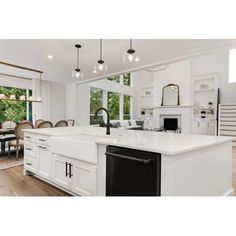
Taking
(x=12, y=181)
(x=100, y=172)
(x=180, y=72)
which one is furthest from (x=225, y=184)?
(x=180, y=72)

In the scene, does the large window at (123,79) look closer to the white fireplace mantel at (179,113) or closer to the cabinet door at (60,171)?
the white fireplace mantel at (179,113)

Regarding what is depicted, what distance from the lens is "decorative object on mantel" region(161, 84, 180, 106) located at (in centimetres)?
864

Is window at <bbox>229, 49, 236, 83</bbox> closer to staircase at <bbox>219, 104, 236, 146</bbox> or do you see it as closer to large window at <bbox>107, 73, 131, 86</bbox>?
staircase at <bbox>219, 104, 236, 146</bbox>

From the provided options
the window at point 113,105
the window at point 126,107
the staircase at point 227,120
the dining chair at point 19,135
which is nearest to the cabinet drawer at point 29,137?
the dining chair at point 19,135

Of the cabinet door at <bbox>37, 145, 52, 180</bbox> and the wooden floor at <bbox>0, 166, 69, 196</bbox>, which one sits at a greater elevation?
the cabinet door at <bbox>37, 145, 52, 180</bbox>

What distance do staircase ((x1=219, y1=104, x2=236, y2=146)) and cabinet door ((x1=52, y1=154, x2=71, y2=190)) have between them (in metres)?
6.60

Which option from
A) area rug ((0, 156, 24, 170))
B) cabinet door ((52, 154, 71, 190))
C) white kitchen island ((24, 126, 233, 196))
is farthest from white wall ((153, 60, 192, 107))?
cabinet door ((52, 154, 71, 190))

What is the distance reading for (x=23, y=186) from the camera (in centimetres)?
254

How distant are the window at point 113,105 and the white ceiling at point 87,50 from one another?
3719mm

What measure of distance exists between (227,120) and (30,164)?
689 cm
